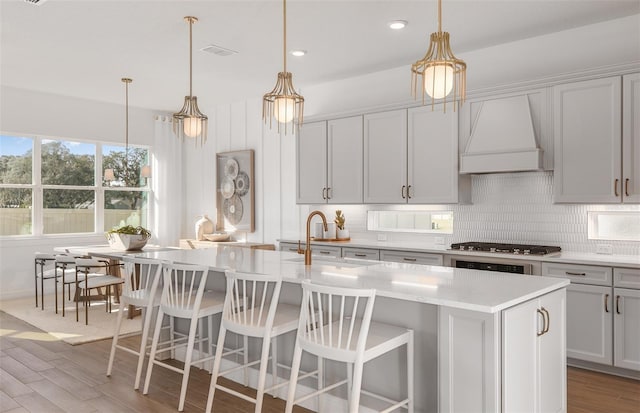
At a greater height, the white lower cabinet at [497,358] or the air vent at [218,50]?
the air vent at [218,50]

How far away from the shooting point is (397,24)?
4359mm

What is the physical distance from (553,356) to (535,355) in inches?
10.1

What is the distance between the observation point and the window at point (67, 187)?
7.03 metres

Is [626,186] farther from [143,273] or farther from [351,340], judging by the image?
[143,273]

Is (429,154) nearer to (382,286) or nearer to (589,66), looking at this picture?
(589,66)

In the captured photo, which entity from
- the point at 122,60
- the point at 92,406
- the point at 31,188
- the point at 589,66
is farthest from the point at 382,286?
the point at 31,188

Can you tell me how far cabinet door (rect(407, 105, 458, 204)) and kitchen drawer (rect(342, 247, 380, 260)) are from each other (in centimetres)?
69

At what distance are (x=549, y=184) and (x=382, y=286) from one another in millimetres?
2837

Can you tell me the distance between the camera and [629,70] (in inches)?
153

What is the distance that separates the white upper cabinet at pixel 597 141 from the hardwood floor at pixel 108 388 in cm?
149

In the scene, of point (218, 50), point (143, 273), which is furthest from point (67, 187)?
point (218, 50)

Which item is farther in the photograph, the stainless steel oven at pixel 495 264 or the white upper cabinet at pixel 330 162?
the white upper cabinet at pixel 330 162

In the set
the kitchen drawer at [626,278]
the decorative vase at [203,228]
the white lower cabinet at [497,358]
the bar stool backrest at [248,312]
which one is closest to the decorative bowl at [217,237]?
the decorative vase at [203,228]

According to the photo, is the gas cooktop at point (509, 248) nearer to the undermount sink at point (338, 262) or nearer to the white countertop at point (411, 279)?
the white countertop at point (411, 279)
